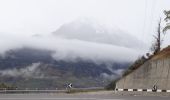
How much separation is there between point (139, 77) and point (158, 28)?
35187 millimetres

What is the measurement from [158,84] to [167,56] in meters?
3.54

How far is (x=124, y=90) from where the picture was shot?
46.6 metres

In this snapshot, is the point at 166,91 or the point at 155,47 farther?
the point at 155,47

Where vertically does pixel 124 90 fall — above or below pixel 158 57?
below

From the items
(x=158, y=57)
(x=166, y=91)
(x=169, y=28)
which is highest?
(x=169, y=28)

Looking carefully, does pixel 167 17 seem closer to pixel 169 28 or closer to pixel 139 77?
pixel 169 28

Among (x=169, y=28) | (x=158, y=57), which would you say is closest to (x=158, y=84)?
(x=158, y=57)

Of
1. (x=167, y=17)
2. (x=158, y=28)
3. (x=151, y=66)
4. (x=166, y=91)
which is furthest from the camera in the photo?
(x=158, y=28)

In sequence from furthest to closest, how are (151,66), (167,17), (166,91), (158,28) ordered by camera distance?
(158,28) < (167,17) < (151,66) < (166,91)

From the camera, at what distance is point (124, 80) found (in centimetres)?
4719

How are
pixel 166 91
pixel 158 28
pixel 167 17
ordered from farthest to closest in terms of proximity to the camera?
1. pixel 158 28
2. pixel 167 17
3. pixel 166 91

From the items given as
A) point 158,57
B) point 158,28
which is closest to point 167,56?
point 158,57

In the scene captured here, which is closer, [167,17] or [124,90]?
[124,90]

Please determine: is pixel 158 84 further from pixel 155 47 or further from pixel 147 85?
pixel 155 47
